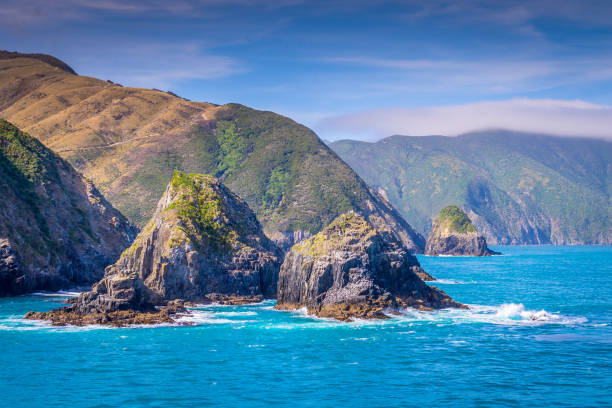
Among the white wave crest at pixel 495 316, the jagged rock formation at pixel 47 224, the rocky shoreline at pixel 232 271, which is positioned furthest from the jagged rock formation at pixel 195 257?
the white wave crest at pixel 495 316

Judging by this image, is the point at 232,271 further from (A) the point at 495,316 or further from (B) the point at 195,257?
(A) the point at 495,316

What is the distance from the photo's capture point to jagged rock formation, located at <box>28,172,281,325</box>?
272 ft

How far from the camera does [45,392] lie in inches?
1640

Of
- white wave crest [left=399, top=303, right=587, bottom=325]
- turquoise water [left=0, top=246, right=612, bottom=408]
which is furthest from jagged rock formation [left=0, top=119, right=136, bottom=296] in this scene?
white wave crest [left=399, top=303, right=587, bottom=325]

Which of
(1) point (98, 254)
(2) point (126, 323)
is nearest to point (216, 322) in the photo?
(2) point (126, 323)

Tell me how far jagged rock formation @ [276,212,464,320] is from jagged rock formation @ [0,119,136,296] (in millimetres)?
44808

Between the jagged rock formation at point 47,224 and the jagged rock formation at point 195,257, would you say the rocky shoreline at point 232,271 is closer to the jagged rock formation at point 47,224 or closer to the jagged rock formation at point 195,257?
the jagged rock formation at point 195,257

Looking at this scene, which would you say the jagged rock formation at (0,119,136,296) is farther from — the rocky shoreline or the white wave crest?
the white wave crest

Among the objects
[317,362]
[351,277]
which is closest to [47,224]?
[351,277]

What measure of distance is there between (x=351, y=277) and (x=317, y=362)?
25.1 metres

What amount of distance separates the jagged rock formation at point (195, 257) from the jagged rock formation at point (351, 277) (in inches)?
563

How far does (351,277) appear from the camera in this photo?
75.1 metres

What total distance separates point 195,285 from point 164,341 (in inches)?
1260

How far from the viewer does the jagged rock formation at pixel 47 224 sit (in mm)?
100500
